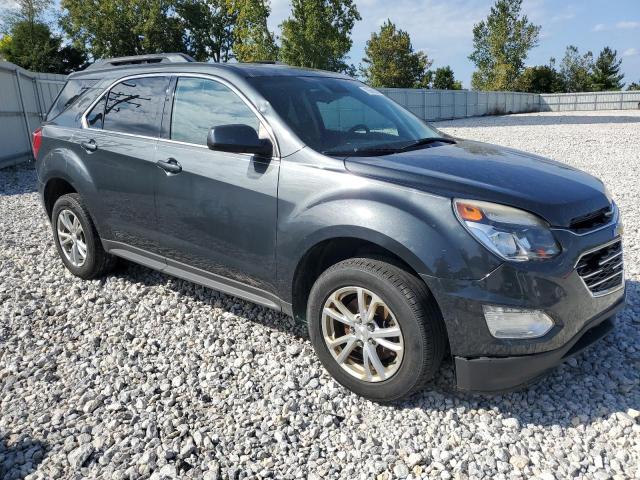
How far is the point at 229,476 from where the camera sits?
257 cm

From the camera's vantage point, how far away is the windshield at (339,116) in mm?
3436

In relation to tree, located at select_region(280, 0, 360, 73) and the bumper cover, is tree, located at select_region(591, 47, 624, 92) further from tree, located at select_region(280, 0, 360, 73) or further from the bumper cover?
the bumper cover

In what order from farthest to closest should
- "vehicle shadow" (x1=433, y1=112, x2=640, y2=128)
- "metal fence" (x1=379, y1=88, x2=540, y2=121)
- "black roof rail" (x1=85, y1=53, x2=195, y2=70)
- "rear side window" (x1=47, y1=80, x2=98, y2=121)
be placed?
1. "metal fence" (x1=379, y1=88, x2=540, y2=121)
2. "vehicle shadow" (x1=433, y1=112, x2=640, y2=128)
3. "rear side window" (x1=47, y1=80, x2=98, y2=121)
4. "black roof rail" (x1=85, y1=53, x2=195, y2=70)

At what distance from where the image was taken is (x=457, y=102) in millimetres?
32844

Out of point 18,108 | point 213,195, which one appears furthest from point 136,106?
point 18,108

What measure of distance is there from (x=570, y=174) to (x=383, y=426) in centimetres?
189

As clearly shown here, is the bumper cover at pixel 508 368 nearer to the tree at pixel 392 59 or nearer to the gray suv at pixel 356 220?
the gray suv at pixel 356 220

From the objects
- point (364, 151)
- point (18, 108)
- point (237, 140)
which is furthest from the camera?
point (18, 108)

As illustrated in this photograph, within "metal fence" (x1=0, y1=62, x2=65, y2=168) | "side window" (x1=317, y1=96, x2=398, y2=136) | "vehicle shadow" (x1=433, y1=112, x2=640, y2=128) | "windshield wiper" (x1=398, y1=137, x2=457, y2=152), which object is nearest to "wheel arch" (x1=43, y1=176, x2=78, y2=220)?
"side window" (x1=317, y1=96, x2=398, y2=136)

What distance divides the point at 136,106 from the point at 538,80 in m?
58.3

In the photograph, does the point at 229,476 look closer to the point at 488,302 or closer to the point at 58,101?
the point at 488,302

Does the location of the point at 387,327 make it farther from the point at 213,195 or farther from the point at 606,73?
the point at 606,73

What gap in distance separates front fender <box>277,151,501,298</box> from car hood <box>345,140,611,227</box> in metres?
0.08

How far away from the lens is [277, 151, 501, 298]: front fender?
105 inches
